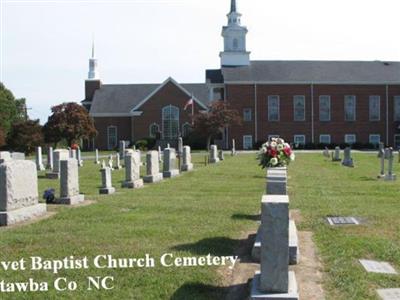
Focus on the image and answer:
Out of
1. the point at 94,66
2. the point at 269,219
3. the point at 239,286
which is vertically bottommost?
the point at 239,286

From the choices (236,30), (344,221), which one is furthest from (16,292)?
(236,30)

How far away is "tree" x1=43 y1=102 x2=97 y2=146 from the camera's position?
5725cm

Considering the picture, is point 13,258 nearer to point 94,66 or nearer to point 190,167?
point 190,167

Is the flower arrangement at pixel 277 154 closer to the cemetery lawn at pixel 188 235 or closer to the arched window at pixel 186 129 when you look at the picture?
the cemetery lawn at pixel 188 235

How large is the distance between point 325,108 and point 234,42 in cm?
1486

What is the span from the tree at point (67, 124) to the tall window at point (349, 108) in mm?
27487

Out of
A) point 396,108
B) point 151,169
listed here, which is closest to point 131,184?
point 151,169

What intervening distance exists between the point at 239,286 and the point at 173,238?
2601 millimetres

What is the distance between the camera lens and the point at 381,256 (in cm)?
857

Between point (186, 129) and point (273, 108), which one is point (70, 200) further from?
point (273, 108)

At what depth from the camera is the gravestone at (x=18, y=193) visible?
11578 mm

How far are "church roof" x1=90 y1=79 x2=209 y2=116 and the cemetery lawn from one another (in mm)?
53490

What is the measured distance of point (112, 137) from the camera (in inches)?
2749

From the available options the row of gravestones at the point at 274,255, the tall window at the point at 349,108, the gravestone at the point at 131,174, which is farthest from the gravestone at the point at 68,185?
the tall window at the point at 349,108
